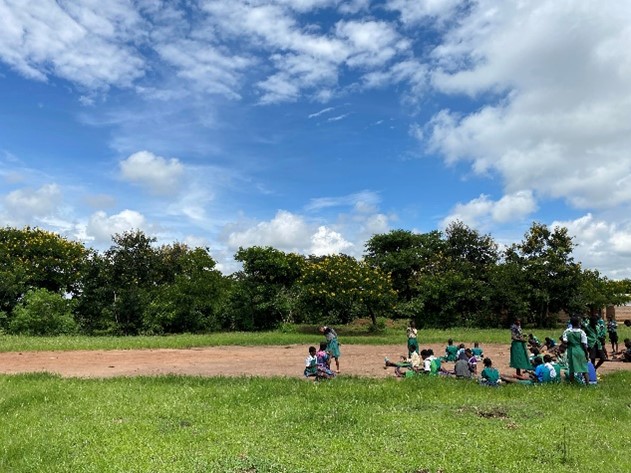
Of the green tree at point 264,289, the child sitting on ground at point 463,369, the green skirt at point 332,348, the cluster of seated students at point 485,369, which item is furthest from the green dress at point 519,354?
the green tree at point 264,289

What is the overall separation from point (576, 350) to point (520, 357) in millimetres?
2349

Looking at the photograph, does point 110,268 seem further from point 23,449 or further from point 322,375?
point 23,449

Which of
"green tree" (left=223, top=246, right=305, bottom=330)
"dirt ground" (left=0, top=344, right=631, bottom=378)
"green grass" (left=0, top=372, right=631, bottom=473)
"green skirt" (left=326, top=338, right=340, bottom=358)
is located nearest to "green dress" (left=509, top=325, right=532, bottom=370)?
"dirt ground" (left=0, top=344, right=631, bottom=378)

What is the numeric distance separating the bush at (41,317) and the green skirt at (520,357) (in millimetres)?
32695

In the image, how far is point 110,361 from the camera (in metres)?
21.2

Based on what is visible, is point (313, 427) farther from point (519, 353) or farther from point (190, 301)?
point (190, 301)

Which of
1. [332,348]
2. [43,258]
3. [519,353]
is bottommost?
[519,353]

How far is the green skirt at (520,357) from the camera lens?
15758mm

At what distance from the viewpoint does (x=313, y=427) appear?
9375 millimetres

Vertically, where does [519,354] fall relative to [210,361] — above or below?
above

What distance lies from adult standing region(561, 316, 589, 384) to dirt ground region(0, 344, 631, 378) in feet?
11.9

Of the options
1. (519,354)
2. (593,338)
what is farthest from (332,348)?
(593,338)

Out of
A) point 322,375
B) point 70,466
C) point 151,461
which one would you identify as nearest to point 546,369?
point 322,375

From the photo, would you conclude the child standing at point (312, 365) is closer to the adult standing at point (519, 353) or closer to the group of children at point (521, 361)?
the group of children at point (521, 361)
